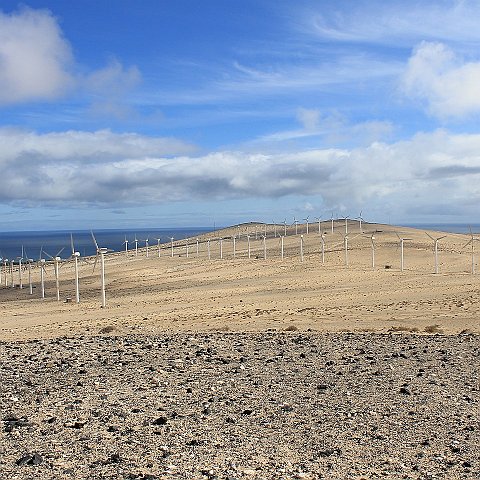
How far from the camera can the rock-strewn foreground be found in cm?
753

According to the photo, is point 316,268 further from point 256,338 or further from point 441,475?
point 441,475

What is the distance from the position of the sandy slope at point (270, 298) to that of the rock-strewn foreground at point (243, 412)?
767 centimetres

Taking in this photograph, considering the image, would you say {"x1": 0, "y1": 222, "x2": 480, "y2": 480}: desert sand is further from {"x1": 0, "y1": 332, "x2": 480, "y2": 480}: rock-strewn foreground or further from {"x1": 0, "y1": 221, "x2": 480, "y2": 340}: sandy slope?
{"x1": 0, "y1": 221, "x2": 480, "y2": 340}: sandy slope

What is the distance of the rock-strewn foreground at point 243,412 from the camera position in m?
7.53

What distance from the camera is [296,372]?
42.5ft

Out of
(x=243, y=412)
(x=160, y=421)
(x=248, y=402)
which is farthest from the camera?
(x=248, y=402)

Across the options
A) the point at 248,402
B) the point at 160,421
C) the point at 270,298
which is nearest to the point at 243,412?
the point at 248,402

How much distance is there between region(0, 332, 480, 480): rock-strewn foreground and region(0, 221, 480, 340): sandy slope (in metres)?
7.67

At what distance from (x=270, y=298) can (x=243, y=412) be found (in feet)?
91.1

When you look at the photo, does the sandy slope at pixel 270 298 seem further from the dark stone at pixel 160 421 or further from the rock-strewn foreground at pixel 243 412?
the dark stone at pixel 160 421

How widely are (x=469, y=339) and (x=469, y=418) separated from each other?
8.21m

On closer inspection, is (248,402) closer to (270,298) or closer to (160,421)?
(160,421)

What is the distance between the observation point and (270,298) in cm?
3756

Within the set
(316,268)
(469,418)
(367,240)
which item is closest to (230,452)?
(469,418)
